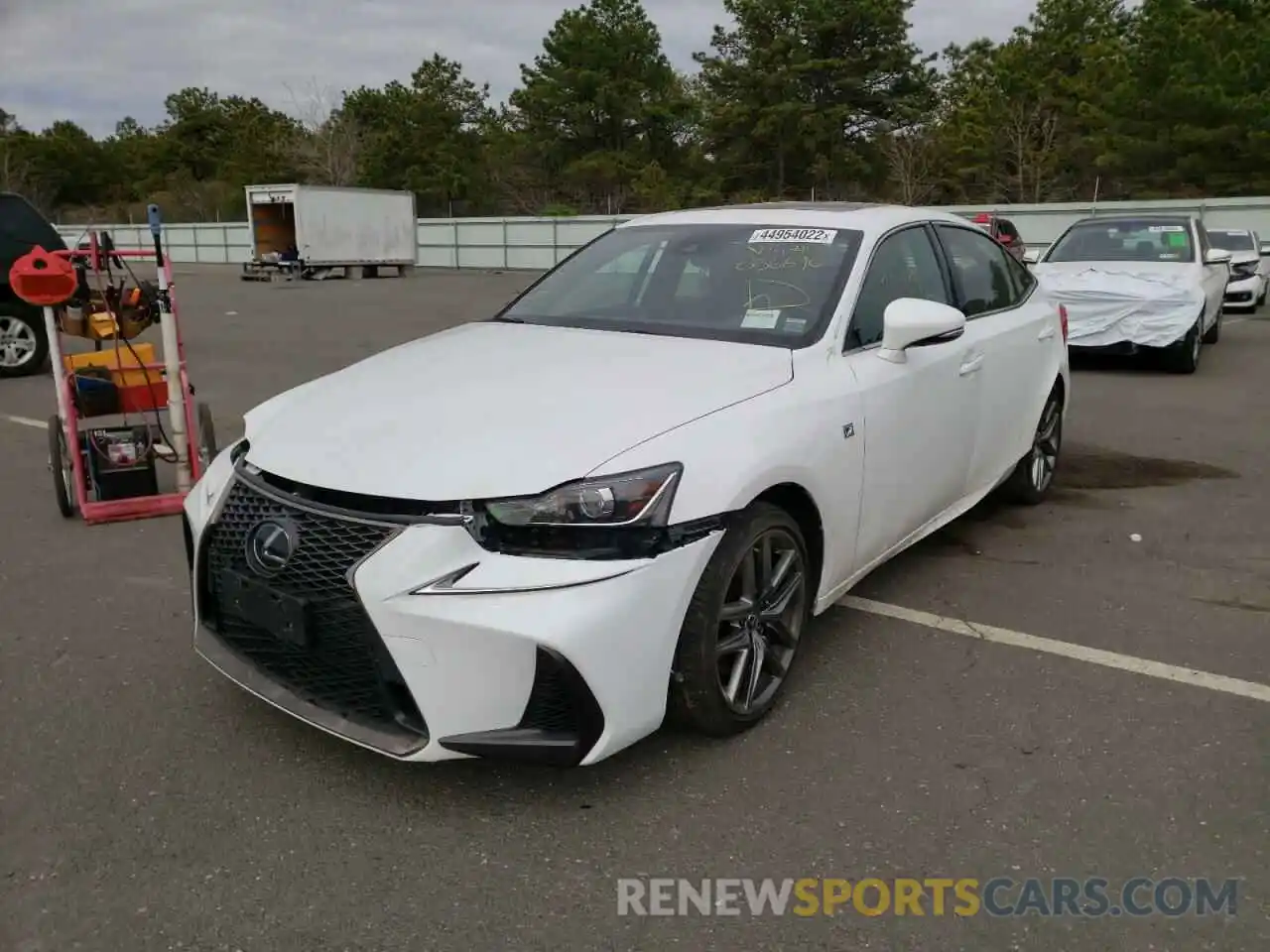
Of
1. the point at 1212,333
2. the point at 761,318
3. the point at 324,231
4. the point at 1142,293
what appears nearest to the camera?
the point at 761,318

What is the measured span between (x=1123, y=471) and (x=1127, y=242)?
567 cm

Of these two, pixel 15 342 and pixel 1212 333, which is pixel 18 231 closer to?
pixel 15 342

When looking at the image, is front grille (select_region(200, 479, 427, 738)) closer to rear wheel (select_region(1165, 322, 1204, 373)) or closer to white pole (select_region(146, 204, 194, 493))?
white pole (select_region(146, 204, 194, 493))

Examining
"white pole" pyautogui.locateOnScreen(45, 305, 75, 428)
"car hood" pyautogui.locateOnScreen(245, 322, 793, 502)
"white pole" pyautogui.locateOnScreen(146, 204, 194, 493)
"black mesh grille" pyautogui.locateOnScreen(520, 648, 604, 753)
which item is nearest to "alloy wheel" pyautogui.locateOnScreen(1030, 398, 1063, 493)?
"car hood" pyautogui.locateOnScreen(245, 322, 793, 502)

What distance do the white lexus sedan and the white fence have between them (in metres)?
23.2

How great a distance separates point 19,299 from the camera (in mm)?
10680

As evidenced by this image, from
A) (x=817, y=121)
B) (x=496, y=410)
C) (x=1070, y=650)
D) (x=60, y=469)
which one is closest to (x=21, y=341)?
(x=60, y=469)

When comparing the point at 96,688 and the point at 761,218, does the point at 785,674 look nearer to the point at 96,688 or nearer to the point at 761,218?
the point at 761,218

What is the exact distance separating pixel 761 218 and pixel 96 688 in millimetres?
3052

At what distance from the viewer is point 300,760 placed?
314 centimetres

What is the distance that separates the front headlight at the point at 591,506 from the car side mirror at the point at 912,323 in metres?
1.41

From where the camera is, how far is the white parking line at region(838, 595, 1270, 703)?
3666 mm
